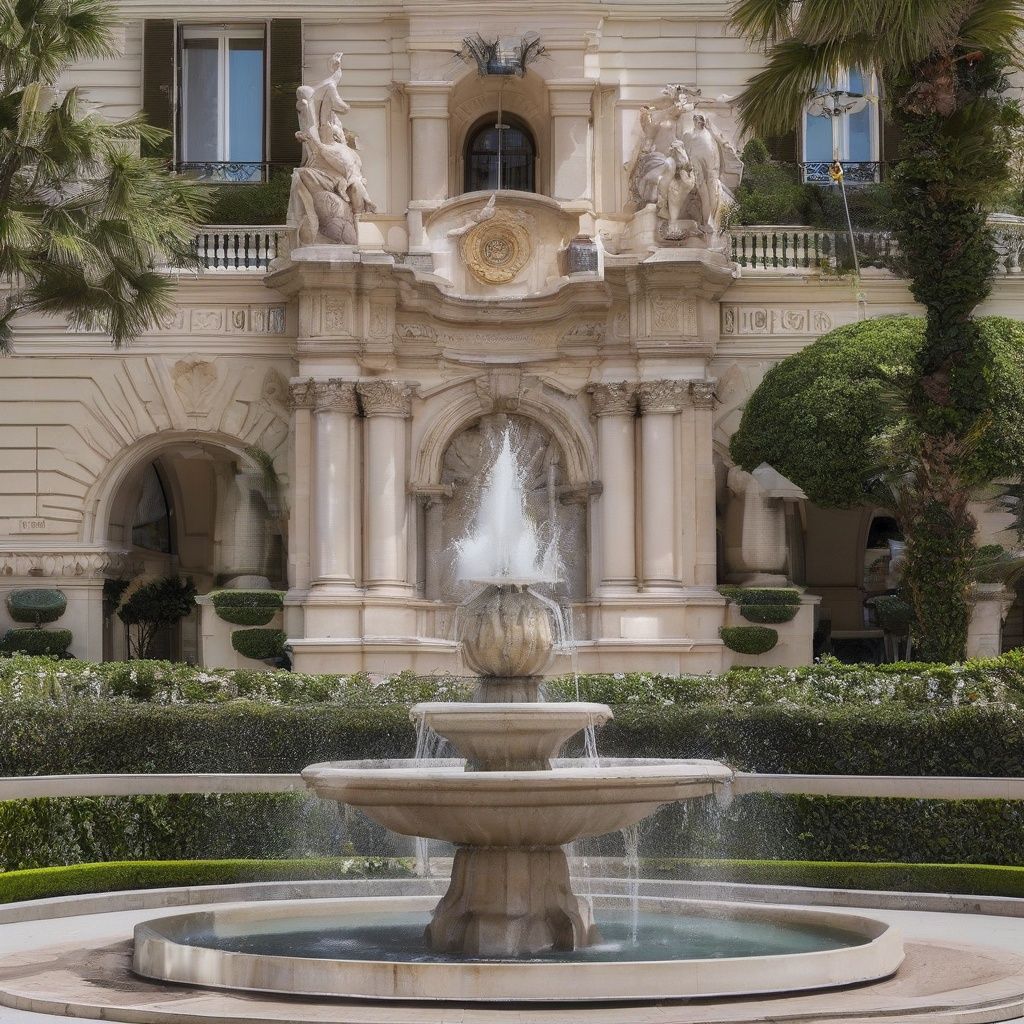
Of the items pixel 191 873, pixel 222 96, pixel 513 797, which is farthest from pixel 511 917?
pixel 222 96

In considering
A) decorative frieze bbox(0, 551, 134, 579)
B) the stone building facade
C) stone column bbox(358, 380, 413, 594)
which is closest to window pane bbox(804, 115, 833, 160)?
the stone building facade

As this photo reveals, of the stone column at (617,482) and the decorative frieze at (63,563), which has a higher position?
the stone column at (617,482)

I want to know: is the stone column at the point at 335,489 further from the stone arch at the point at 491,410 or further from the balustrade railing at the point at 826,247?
the balustrade railing at the point at 826,247

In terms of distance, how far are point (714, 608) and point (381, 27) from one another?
11.6 meters

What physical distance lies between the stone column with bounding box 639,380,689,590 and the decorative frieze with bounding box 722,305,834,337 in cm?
171

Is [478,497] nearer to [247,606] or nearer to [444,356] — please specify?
[444,356]

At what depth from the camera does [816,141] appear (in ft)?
116

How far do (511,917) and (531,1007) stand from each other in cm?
185

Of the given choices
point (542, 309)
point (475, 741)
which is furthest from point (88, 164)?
point (475, 741)

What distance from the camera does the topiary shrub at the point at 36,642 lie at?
31.2m

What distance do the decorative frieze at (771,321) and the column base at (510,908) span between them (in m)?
20.0

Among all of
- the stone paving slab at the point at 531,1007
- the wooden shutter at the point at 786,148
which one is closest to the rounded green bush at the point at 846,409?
the wooden shutter at the point at 786,148

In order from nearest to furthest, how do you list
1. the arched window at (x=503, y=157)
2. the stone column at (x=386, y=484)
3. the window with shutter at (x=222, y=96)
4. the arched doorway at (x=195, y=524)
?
the stone column at (x=386, y=484) < the arched doorway at (x=195, y=524) < the window with shutter at (x=222, y=96) < the arched window at (x=503, y=157)

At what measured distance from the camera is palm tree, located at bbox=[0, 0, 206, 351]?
25.0m
